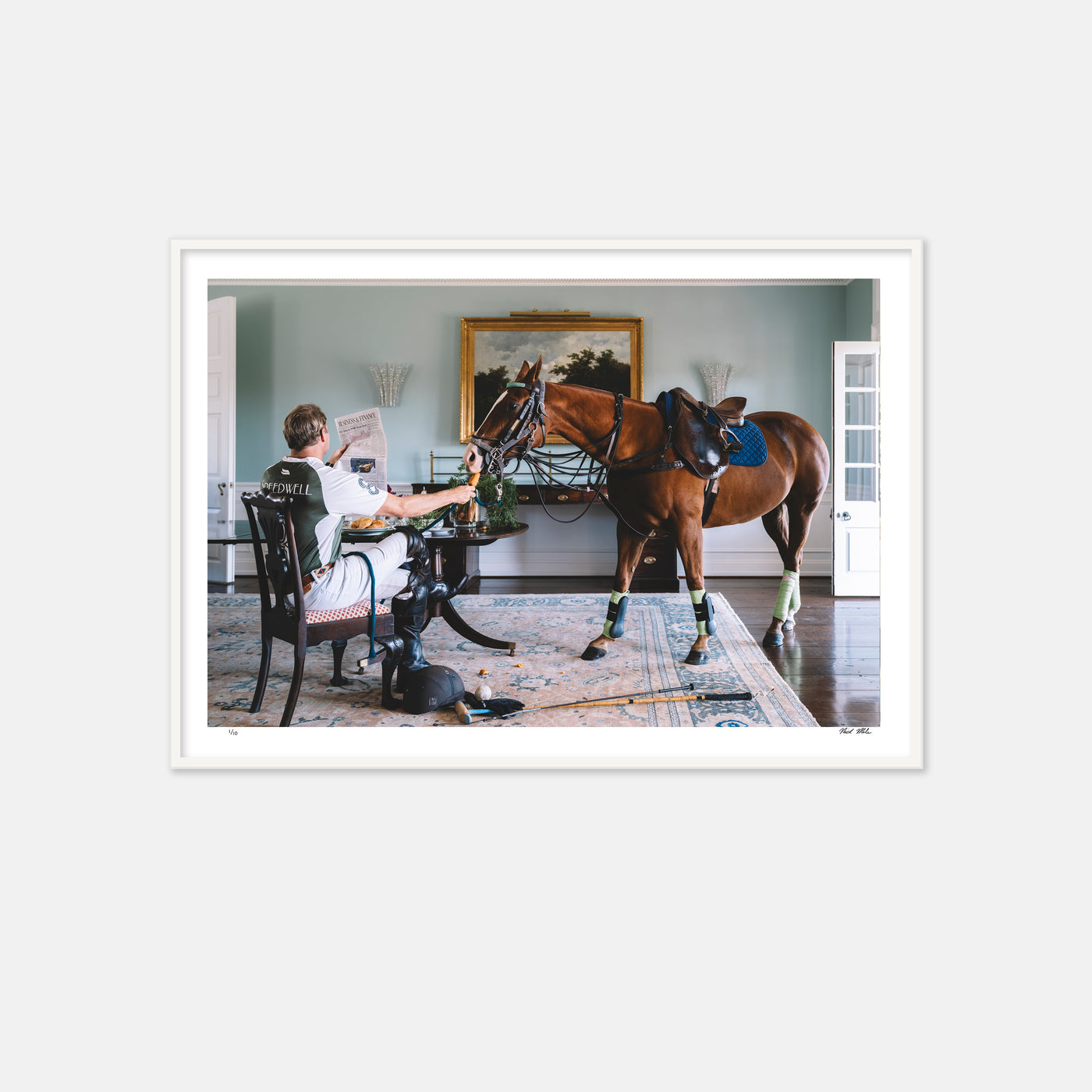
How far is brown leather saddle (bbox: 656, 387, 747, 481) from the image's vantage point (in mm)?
3365

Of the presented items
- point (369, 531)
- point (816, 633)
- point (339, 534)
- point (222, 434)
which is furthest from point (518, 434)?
point (222, 434)

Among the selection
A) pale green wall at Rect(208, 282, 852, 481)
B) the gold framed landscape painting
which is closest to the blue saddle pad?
the gold framed landscape painting

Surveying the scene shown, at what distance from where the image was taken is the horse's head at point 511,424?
296 centimetres

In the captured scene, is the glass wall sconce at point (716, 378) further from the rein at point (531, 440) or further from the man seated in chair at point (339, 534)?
the man seated in chair at point (339, 534)

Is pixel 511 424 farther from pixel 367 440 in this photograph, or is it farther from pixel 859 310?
pixel 859 310

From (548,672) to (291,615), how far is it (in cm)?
120

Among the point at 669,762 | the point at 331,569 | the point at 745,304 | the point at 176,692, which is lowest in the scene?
the point at 669,762

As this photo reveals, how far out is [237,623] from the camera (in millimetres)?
4547

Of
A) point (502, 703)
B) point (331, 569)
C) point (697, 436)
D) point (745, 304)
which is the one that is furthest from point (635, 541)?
point (745, 304)
